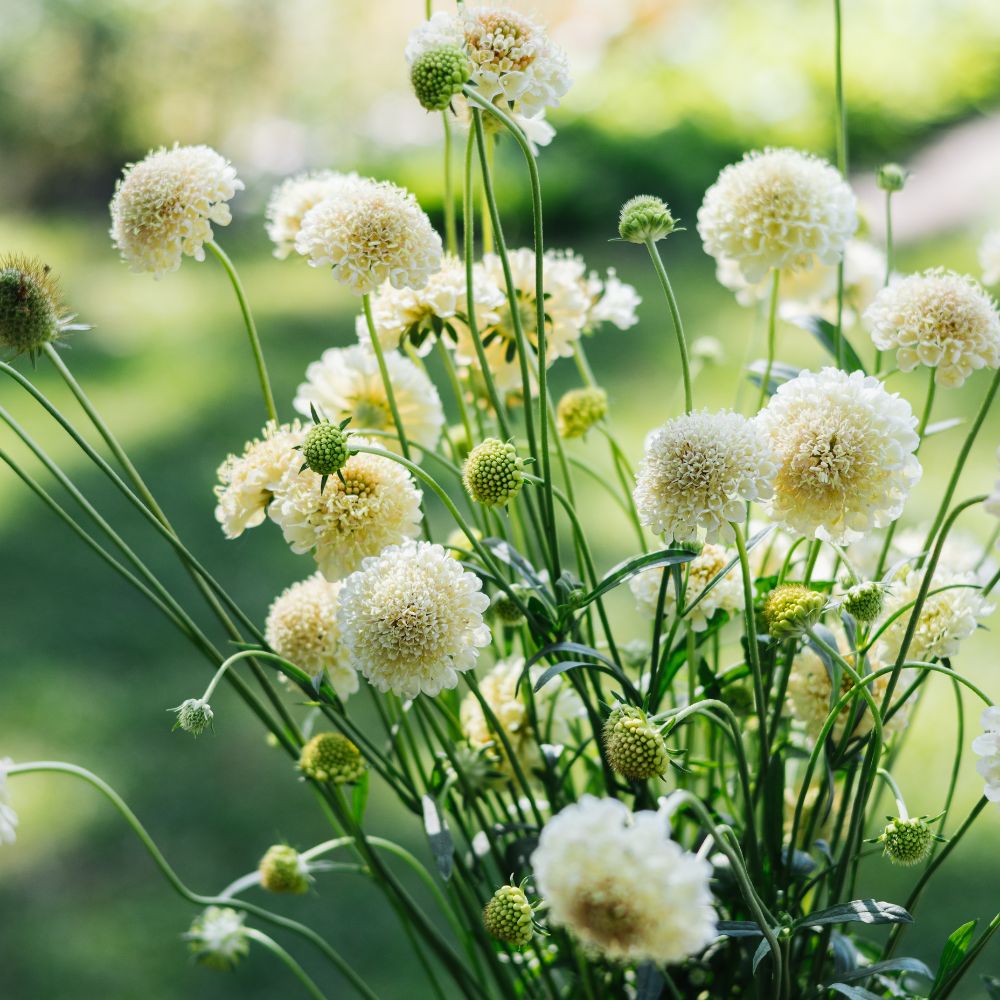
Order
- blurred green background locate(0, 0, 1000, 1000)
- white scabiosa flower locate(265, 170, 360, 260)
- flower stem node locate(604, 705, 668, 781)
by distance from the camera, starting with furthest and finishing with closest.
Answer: blurred green background locate(0, 0, 1000, 1000)
white scabiosa flower locate(265, 170, 360, 260)
flower stem node locate(604, 705, 668, 781)

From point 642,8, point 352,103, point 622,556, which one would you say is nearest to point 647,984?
point 622,556

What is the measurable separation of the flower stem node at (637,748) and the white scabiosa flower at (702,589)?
14 centimetres

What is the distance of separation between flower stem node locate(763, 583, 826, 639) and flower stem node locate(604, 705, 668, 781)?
87 millimetres

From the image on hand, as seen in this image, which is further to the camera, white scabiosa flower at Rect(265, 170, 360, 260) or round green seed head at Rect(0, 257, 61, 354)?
white scabiosa flower at Rect(265, 170, 360, 260)

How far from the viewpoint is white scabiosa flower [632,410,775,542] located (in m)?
0.53

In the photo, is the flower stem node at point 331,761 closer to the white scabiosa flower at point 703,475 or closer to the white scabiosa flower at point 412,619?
the white scabiosa flower at point 412,619

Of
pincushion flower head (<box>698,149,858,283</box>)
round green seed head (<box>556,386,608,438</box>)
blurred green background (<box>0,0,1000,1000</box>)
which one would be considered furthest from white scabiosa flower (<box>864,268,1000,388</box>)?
blurred green background (<box>0,0,1000,1000</box>)

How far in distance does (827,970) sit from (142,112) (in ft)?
10.1

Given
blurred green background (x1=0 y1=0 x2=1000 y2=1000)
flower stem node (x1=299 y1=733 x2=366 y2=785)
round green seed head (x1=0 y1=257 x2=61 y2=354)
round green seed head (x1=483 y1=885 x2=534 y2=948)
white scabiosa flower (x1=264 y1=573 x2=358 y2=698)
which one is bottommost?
round green seed head (x1=483 y1=885 x2=534 y2=948)

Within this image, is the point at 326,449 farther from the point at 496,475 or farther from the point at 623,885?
the point at 623,885

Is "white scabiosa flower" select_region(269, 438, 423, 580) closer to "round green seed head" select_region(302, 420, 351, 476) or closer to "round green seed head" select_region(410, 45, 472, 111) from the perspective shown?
"round green seed head" select_region(302, 420, 351, 476)

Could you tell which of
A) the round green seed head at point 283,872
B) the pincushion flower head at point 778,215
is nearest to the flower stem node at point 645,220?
the pincushion flower head at point 778,215

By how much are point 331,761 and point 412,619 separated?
0.12 m

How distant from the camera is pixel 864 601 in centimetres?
57
